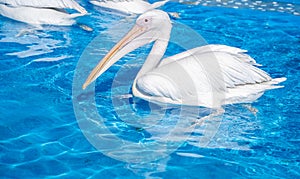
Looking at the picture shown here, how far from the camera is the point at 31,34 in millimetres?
6027

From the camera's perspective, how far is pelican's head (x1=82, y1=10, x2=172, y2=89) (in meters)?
4.46

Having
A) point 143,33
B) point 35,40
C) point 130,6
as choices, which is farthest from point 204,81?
point 130,6

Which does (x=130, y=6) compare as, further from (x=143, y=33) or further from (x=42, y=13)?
(x=143, y=33)

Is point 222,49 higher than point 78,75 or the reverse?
higher

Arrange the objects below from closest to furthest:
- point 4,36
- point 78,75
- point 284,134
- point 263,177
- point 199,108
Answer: point 263,177 → point 284,134 → point 199,108 → point 78,75 → point 4,36

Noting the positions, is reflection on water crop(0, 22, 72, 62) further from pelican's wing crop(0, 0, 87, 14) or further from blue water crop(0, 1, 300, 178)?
pelican's wing crop(0, 0, 87, 14)

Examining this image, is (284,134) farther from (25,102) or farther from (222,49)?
(25,102)

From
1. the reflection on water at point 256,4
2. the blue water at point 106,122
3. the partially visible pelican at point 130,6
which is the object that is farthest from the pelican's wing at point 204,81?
the reflection on water at point 256,4

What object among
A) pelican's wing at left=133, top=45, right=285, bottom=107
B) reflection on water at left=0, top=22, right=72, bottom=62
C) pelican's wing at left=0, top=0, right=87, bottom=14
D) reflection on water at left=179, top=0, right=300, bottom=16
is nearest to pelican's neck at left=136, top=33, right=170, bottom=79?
pelican's wing at left=133, top=45, right=285, bottom=107

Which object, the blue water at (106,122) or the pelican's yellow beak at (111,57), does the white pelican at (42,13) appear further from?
the pelican's yellow beak at (111,57)

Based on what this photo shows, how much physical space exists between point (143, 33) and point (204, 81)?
2.27 feet

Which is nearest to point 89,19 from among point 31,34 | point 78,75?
point 31,34

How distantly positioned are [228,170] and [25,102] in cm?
174

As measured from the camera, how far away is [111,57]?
440 centimetres
